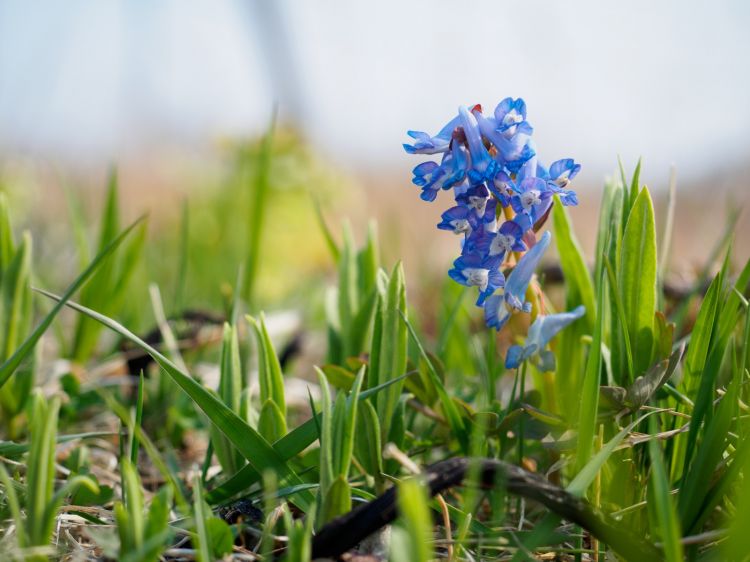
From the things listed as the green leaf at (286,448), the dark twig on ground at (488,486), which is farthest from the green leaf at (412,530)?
the green leaf at (286,448)

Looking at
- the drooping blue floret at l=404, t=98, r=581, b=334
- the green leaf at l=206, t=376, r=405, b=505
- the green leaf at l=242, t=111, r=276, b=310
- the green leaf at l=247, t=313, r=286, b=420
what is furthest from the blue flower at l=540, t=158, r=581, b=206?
the green leaf at l=242, t=111, r=276, b=310

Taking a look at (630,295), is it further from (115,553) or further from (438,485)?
(115,553)

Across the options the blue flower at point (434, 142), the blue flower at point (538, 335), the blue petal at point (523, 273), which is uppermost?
the blue flower at point (434, 142)

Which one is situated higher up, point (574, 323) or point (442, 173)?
point (442, 173)

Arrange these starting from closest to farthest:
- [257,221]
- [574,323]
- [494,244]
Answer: [494,244]
[574,323]
[257,221]

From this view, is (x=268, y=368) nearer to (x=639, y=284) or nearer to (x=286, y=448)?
(x=286, y=448)

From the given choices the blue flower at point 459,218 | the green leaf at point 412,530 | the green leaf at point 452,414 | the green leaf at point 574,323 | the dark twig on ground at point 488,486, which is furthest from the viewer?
the green leaf at point 574,323

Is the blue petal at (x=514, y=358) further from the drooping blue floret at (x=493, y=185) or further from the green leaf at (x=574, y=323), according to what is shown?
the green leaf at (x=574, y=323)

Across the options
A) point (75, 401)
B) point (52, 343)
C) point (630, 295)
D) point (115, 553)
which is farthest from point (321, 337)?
point (115, 553)

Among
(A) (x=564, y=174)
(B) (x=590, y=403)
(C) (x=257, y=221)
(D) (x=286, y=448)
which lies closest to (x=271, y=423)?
(D) (x=286, y=448)
